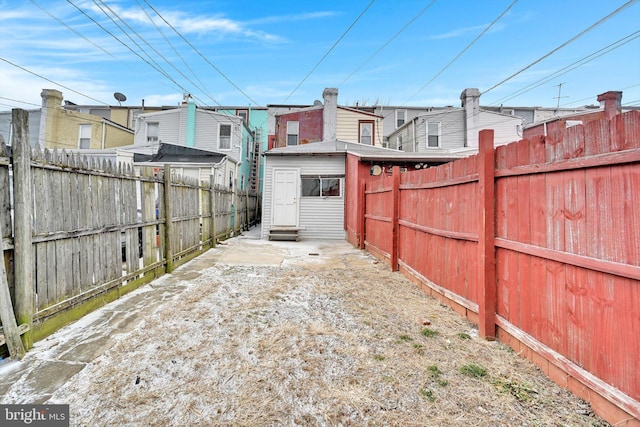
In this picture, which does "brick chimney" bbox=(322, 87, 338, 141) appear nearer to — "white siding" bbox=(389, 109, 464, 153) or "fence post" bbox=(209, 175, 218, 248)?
"white siding" bbox=(389, 109, 464, 153)

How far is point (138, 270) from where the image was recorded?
4.32 m

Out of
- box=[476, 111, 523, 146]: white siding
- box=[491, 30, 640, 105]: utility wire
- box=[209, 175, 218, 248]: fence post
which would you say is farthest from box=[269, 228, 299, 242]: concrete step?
box=[476, 111, 523, 146]: white siding

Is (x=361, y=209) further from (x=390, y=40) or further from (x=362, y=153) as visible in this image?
(x=390, y=40)

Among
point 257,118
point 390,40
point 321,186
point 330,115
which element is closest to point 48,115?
point 257,118

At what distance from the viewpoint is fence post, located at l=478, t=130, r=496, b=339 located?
2666 mm

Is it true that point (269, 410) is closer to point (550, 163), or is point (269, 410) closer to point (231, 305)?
point (231, 305)

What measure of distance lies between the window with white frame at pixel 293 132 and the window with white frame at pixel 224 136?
10.9 ft

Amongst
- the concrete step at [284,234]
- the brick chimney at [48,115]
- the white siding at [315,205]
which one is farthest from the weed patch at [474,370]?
the brick chimney at [48,115]

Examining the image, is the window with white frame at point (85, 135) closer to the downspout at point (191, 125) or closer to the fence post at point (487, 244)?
the downspout at point (191, 125)

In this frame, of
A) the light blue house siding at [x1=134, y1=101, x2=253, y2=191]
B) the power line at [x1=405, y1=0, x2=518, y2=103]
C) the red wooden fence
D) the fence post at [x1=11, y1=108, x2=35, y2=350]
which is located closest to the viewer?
the red wooden fence

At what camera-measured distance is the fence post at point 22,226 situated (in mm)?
2414

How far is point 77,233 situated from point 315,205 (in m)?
8.11

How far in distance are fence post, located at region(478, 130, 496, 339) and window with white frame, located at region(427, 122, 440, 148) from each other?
46.3 ft

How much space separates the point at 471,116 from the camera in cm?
1591
